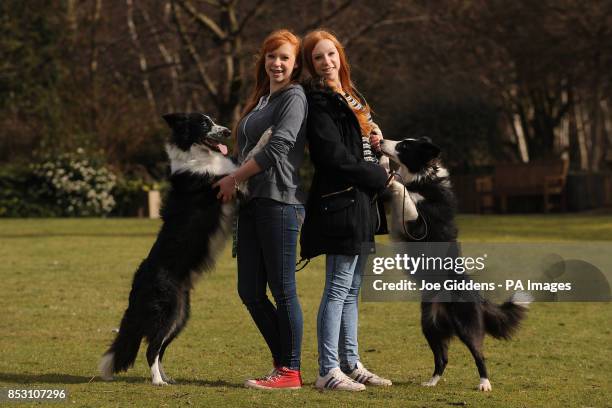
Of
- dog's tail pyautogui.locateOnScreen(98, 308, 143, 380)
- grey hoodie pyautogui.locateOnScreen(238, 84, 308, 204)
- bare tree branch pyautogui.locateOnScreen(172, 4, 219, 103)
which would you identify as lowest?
dog's tail pyautogui.locateOnScreen(98, 308, 143, 380)

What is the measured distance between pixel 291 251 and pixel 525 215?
22814 millimetres

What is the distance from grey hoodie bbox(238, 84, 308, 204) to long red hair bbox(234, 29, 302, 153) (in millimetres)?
71

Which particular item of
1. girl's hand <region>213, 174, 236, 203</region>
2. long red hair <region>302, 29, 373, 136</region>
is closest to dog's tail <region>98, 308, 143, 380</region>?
girl's hand <region>213, 174, 236, 203</region>

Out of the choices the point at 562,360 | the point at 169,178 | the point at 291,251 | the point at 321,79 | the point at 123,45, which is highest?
the point at 123,45

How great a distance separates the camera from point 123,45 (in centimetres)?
3575

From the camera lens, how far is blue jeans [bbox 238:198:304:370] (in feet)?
20.9

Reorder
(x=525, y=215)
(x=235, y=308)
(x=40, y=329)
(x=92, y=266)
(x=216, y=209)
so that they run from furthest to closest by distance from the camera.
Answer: (x=525, y=215)
(x=92, y=266)
(x=235, y=308)
(x=40, y=329)
(x=216, y=209)

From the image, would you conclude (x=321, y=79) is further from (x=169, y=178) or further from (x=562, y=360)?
(x=562, y=360)

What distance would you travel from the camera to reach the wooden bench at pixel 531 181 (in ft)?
95.7

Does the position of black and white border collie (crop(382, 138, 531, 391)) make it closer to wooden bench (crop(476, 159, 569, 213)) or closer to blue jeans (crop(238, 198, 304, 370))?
blue jeans (crop(238, 198, 304, 370))

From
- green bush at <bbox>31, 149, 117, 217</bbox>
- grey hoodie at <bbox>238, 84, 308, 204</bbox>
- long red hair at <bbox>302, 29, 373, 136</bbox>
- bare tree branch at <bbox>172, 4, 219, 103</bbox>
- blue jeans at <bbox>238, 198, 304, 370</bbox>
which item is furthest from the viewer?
bare tree branch at <bbox>172, 4, 219, 103</bbox>

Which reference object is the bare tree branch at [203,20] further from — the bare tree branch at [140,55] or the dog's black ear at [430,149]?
the dog's black ear at [430,149]

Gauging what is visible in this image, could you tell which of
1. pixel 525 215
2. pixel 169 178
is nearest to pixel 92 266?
pixel 169 178

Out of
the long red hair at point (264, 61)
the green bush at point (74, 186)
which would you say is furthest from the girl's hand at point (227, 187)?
the green bush at point (74, 186)
